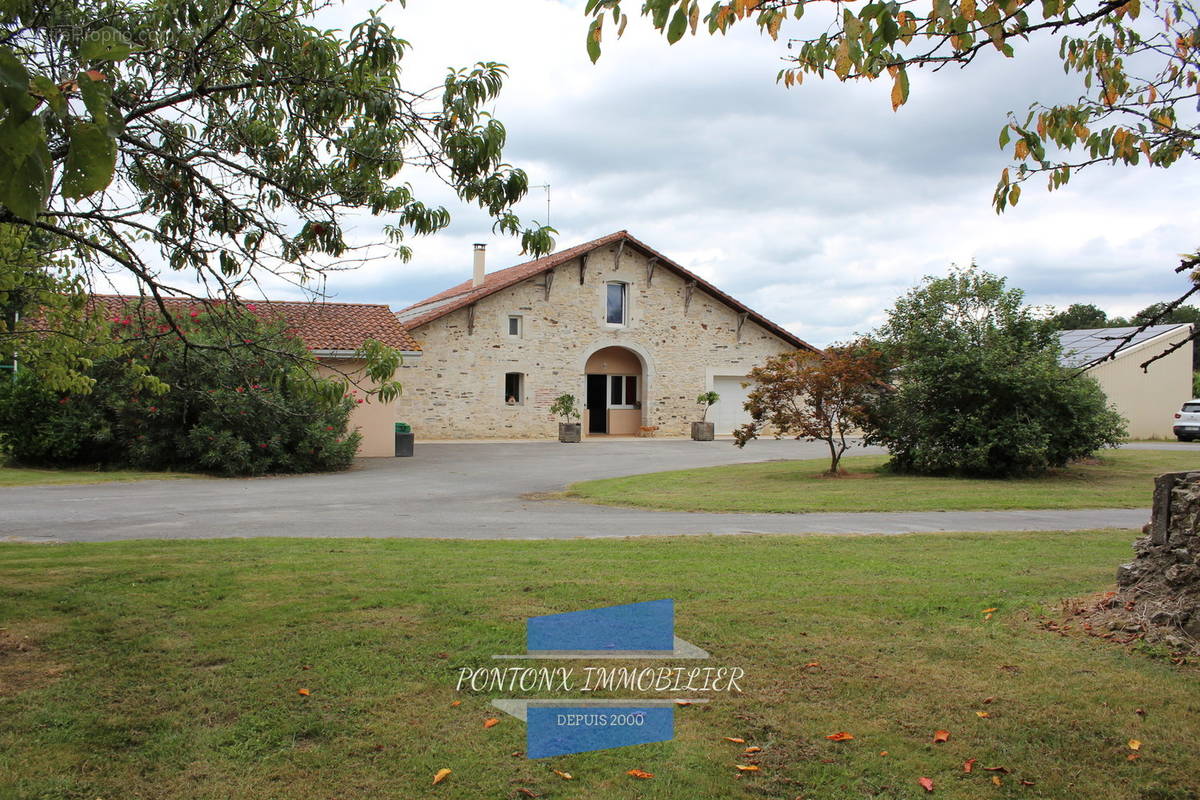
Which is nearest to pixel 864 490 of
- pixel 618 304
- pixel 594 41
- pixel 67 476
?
pixel 594 41

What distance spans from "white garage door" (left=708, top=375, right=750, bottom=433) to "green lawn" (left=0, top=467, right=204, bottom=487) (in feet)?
68.2

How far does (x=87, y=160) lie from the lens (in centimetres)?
191

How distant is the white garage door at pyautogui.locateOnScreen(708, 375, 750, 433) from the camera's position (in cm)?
3353

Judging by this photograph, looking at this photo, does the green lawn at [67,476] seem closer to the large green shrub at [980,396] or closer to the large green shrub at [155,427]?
the large green shrub at [155,427]

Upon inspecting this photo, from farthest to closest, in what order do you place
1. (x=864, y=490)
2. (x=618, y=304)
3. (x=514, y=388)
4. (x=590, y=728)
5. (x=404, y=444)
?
(x=618, y=304) → (x=514, y=388) → (x=404, y=444) → (x=864, y=490) → (x=590, y=728)

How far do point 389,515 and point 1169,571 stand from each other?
9.06 metres

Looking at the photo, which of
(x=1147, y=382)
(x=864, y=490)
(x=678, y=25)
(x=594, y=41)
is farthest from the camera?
(x=1147, y=382)

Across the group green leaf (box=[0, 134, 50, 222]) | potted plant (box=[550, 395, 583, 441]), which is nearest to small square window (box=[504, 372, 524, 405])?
potted plant (box=[550, 395, 583, 441])

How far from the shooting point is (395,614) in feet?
17.9

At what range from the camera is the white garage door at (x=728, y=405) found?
3353 centimetres

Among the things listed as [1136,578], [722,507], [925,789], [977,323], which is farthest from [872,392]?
[925,789]

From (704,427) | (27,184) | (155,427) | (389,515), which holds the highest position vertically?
(27,184)

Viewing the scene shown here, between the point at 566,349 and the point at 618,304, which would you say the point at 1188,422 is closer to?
the point at 618,304

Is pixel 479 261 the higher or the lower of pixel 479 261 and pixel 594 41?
the higher
